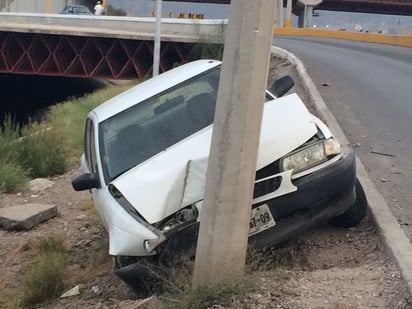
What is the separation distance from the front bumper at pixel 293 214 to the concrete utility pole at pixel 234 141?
351mm

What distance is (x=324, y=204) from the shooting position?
600 cm

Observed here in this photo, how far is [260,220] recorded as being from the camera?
5762 mm

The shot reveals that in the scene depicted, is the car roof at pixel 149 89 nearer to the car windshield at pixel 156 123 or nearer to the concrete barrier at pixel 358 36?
the car windshield at pixel 156 123

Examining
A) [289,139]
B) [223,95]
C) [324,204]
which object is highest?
[223,95]

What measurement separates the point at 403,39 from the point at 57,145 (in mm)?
22088

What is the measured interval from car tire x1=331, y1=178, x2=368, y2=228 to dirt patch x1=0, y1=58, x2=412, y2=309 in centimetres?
9

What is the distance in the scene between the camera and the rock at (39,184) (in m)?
12.6

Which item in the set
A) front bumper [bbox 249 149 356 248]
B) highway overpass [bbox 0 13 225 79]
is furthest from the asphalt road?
highway overpass [bbox 0 13 225 79]

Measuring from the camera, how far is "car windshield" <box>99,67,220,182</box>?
20.6 feet

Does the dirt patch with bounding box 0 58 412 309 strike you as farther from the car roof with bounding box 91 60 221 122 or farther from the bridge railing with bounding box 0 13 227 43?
the bridge railing with bounding box 0 13 227 43

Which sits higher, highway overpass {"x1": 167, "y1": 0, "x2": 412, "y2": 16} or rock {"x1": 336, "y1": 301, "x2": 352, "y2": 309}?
highway overpass {"x1": 167, "y1": 0, "x2": 412, "y2": 16}

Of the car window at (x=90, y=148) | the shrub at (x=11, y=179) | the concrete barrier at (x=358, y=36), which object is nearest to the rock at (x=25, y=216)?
the shrub at (x=11, y=179)

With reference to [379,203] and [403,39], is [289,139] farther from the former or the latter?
[403,39]

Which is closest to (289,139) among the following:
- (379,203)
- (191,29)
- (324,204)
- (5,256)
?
(324,204)
